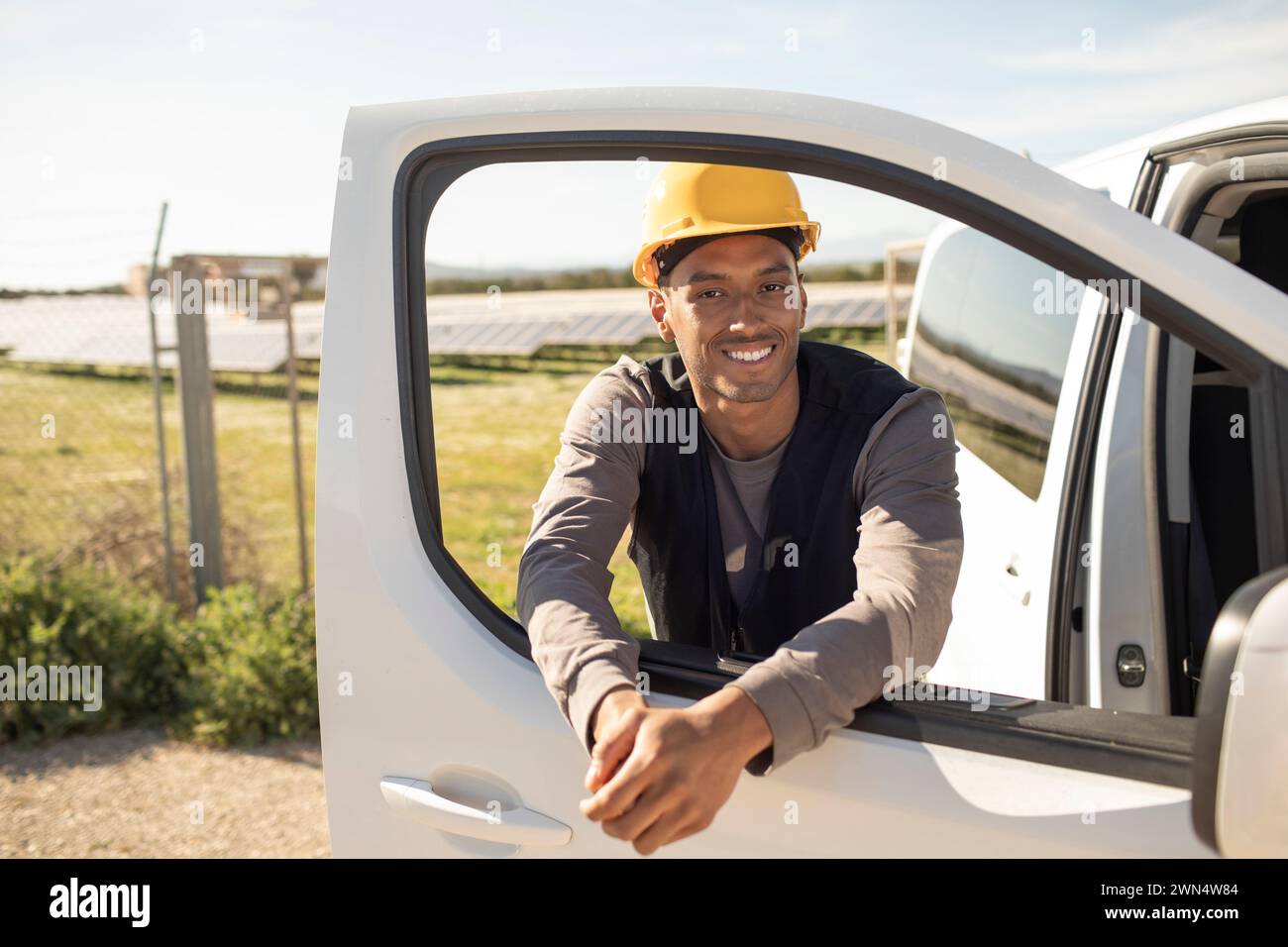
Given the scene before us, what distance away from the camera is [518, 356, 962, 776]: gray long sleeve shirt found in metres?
1.27

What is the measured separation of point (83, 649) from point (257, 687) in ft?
2.60

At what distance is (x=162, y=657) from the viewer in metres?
4.22

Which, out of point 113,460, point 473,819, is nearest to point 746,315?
point 473,819

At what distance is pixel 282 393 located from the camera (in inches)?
565

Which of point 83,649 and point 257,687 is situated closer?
point 257,687

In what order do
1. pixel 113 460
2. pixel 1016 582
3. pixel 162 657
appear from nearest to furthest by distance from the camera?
pixel 1016 582 → pixel 162 657 → pixel 113 460

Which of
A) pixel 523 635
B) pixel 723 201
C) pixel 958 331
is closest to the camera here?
pixel 523 635

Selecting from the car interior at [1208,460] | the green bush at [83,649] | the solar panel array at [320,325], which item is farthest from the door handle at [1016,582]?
the green bush at [83,649]

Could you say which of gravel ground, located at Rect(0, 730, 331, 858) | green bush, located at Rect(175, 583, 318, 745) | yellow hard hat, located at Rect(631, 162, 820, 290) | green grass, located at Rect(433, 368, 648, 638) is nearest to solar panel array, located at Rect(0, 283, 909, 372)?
yellow hard hat, located at Rect(631, 162, 820, 290)

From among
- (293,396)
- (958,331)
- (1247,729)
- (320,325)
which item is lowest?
(1247,729)

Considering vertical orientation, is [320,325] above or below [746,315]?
above

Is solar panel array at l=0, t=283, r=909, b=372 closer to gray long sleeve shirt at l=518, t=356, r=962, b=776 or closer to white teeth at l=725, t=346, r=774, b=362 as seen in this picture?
gray long sleeve shirt at l=518, t=356, r=962, b=776

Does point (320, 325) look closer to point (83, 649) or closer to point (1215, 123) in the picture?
point (83, 649)
